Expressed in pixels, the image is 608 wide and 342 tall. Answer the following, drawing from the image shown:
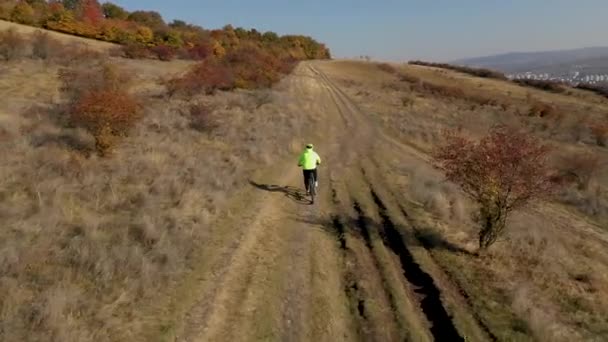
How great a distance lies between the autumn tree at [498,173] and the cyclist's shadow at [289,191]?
17.8 ft

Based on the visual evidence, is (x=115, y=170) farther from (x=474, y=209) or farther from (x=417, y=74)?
(x=417, y=74)

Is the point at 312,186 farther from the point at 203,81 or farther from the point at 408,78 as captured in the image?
the point at 408,78

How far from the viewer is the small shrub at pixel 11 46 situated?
4594 cm

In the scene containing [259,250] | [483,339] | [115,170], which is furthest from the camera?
[115,170]

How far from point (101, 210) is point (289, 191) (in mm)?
6847

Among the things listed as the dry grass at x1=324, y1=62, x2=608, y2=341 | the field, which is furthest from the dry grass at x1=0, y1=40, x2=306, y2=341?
the dry grass at x1=324, y1=62, x2=608, y2=341

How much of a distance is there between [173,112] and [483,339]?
24.3m

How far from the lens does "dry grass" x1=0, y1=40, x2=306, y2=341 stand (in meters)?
8.70

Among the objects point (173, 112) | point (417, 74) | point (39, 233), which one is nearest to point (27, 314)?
point (39, 233)

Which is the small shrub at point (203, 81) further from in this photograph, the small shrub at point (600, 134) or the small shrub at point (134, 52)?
the small shrub at point (600, 134)

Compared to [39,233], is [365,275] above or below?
below

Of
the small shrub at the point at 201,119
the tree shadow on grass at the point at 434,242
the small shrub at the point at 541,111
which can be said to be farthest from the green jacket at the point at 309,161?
the small shrub at the point at 541,111

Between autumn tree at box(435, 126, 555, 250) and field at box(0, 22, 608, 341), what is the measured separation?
113cm

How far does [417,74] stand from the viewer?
91500mm
